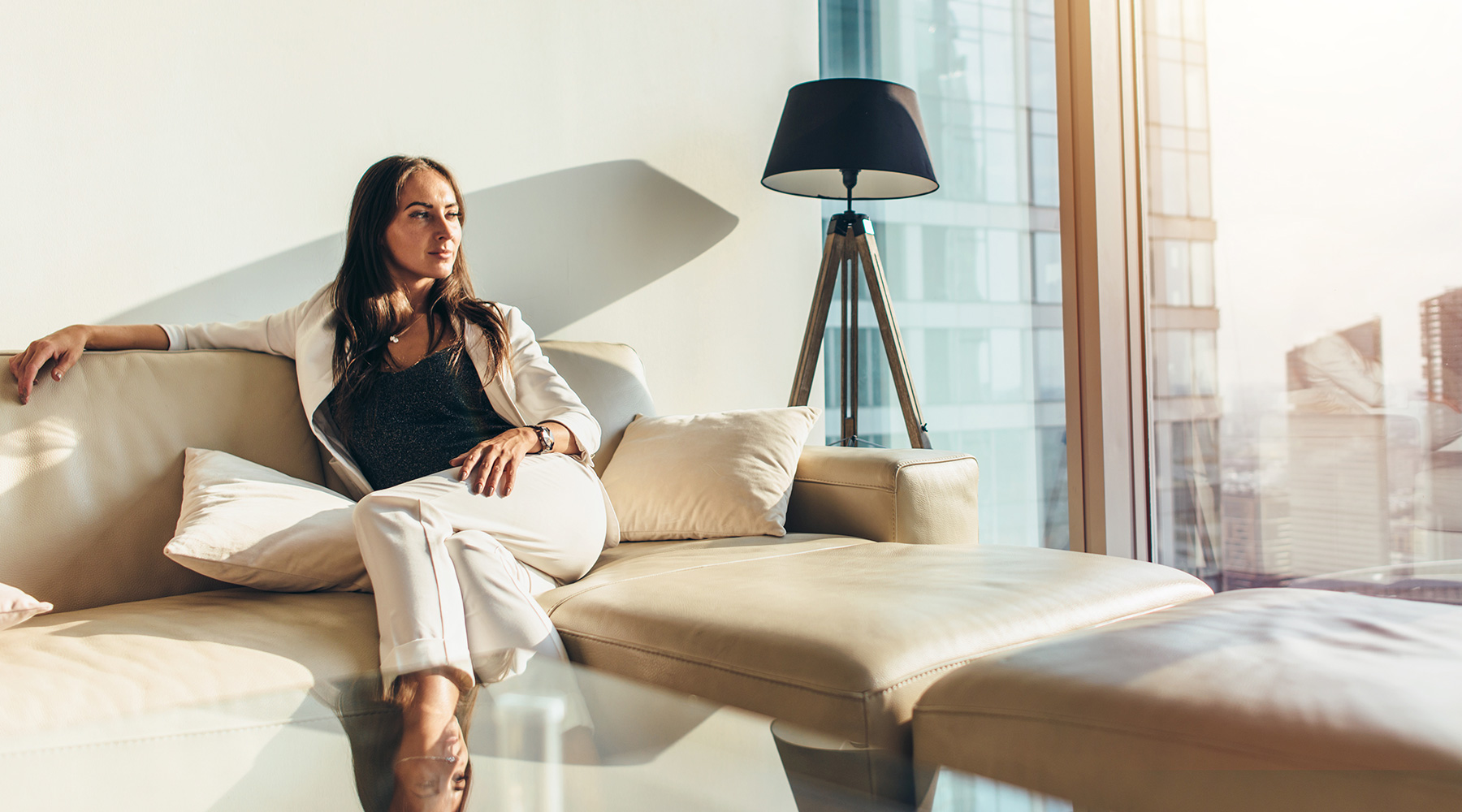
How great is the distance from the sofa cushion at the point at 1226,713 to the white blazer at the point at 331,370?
3.16 feet

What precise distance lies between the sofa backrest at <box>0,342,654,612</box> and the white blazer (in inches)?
2.3

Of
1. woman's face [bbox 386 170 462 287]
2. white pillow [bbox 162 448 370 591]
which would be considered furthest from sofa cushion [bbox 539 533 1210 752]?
woman's face [bbox 386 170 462 287]

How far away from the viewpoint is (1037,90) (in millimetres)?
2586

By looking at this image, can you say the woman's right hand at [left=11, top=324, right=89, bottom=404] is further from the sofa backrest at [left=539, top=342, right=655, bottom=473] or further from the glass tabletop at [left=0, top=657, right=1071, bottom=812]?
the sofa backrest at [left=539, top=342, right=655, bottom=473]

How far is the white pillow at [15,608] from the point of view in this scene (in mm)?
1158

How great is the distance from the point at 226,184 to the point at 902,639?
1853 millimetres

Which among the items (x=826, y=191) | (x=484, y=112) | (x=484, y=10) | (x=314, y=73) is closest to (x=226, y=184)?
(x=314, y=73)

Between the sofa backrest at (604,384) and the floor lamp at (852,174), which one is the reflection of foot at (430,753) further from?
the floor lamp at (852,174)

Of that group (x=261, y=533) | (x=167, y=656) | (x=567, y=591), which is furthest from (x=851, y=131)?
(x=167, y=656)

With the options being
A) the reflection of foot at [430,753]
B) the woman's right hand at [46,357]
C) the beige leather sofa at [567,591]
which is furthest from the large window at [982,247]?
the woman's right hand at [46,357]

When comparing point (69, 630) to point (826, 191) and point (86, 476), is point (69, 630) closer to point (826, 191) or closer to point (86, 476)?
point (86, 476)

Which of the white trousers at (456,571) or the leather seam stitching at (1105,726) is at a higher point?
the white trousers at (456,571)

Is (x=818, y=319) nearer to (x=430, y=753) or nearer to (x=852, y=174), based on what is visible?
(x=852, y=174)

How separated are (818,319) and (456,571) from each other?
5.23 feet
